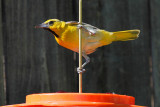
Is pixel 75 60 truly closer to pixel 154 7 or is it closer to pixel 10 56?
pixel 10 56

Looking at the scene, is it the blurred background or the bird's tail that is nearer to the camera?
the bird's tail

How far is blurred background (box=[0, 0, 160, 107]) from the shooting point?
241 centimetres

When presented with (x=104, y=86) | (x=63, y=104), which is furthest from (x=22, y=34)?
(x=63, y=104)

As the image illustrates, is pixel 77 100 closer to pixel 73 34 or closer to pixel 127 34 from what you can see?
pixel 73 34

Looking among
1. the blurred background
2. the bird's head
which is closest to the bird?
the bird's head

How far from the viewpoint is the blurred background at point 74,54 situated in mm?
2410

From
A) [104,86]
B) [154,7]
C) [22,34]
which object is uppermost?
[154,7]

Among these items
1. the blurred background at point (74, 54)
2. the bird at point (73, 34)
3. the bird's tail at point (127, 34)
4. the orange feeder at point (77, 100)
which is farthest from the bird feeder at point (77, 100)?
the blurred background at point (74, 54)

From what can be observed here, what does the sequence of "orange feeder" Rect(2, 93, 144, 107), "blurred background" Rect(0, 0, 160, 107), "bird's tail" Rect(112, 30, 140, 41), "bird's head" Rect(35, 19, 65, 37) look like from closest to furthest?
"orange feeder" Rect(2, 93, 144, 107)
"bird's head" Rect(35, 19, 65, 37)
"bird's tail" Rect(112, 30, 140, 41)
"blurred background" Rect(0, 0, 160, 107)

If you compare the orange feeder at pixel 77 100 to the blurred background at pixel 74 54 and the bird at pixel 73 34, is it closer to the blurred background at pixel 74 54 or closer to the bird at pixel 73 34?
the bird at pixel 73 34

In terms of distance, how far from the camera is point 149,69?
8.30 ft

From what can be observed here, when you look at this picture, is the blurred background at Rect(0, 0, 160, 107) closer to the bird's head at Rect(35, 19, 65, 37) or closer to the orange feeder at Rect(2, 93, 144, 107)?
the bird's head at Rect(35, 19, 65, 37)

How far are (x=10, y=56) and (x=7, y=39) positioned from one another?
4.4 inches

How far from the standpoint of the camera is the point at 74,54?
248cm
